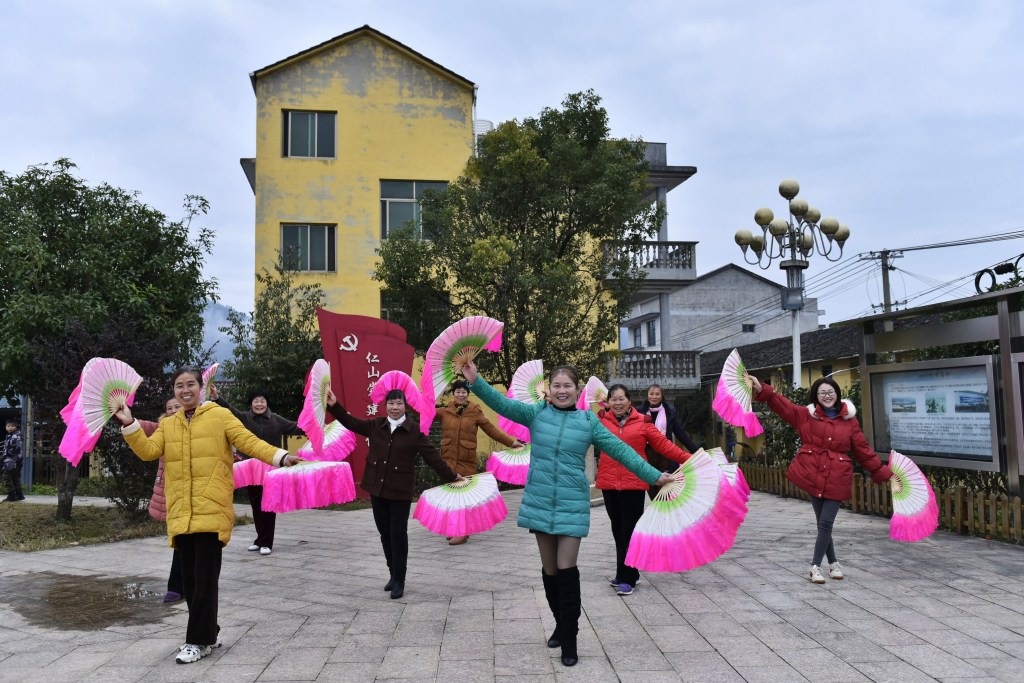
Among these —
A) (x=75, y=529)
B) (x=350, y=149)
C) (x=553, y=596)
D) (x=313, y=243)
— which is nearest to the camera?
(x=553, y=596)

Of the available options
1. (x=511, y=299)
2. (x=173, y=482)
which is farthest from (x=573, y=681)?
(x=511, y=299)

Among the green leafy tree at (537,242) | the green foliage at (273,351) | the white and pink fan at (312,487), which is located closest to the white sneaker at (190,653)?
the white and pink fan at (312,487)

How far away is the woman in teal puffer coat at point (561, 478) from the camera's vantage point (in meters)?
4.67

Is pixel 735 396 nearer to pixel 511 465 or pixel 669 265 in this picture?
pixel 511 465

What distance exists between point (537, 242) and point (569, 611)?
10383 mm

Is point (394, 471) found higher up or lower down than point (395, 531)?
higher up

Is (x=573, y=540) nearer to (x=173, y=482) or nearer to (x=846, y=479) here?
(x=173, y=482)

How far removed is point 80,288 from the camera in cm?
1187

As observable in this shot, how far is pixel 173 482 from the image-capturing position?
481cm

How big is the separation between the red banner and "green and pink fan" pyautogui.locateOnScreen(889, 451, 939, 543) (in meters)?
8.24

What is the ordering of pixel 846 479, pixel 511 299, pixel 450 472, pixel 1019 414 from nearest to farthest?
pixel 450 472
pixel 846 479
pixel 1019 414
pixel 511 299

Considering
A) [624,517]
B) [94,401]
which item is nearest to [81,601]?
[94,401]

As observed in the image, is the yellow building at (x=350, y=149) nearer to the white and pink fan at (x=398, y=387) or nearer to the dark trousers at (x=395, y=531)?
the white and pink fan at (x=398, y=387)

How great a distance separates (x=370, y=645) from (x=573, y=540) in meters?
1.54
